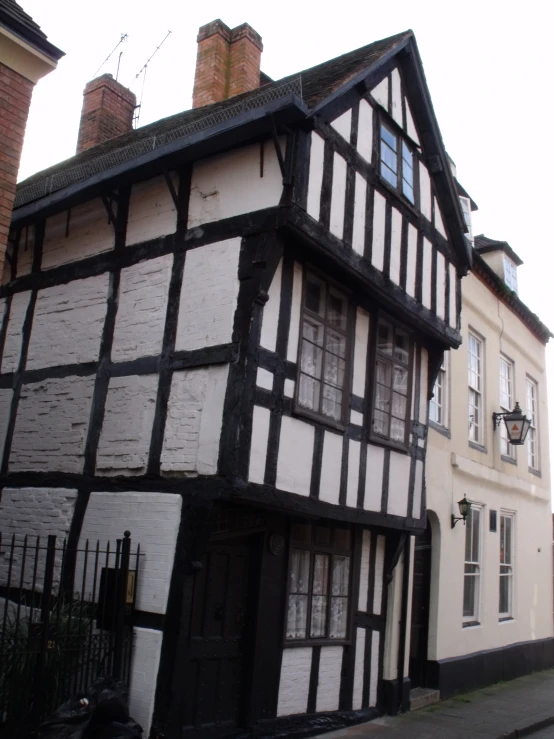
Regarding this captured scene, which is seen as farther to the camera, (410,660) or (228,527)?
(410,660)

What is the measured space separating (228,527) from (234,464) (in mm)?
1095

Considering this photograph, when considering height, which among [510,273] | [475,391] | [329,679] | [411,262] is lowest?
[329,679]

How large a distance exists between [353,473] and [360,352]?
1440 mm

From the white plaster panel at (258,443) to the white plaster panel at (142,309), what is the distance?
1.38 meters

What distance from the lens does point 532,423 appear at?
16016 millimetres

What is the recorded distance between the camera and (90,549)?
304 inches

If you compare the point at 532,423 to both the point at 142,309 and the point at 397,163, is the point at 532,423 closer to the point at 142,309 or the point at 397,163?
the point at 397,163

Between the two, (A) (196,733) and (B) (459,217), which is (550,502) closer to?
(B) (459,217)

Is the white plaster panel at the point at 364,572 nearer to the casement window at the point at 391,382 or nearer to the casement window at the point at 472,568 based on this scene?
the casement window at the point at 391,382

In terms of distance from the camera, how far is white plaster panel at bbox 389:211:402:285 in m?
9.07

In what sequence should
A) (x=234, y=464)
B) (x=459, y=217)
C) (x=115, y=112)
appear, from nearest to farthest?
(x=234, y=464) < (x=459, y=217) < (x=115, y=112)

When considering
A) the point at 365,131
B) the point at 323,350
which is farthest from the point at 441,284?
the point at 323,350

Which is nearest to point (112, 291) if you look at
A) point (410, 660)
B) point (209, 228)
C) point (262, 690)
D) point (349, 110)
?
point (209, 228)

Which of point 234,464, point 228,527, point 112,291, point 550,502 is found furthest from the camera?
point 550,502
